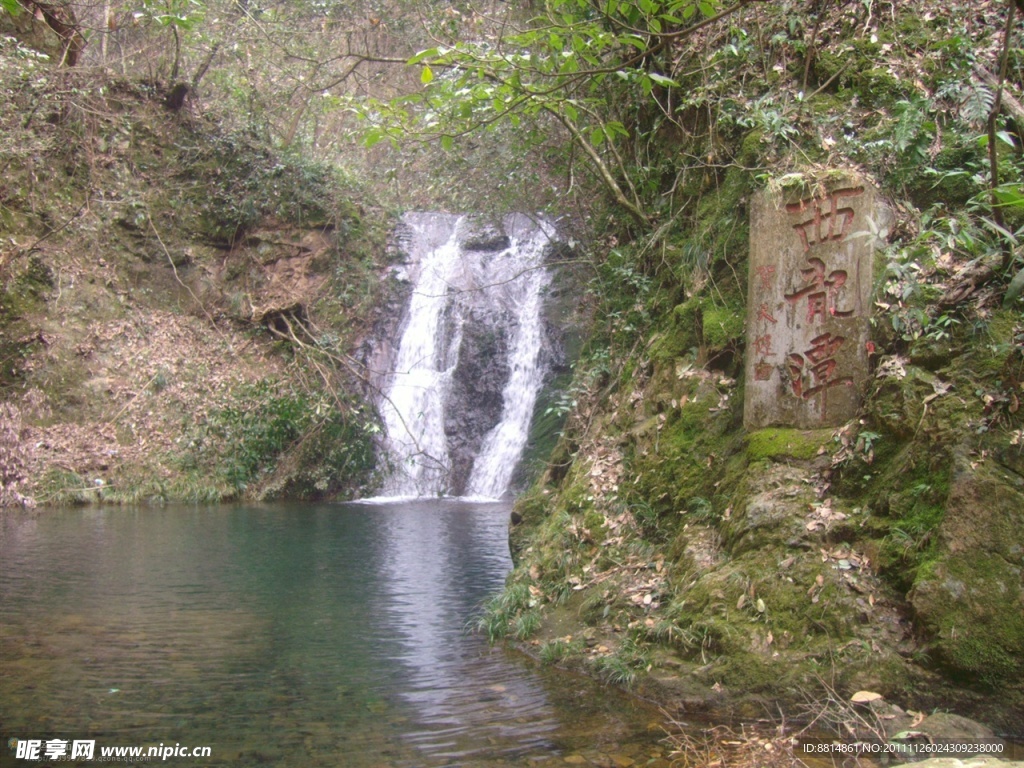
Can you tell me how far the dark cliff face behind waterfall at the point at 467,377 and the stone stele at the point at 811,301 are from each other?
9554mm

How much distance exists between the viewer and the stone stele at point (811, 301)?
439 cm

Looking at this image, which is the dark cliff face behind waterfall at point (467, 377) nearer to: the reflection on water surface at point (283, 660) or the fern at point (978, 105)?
the reflection on water surface at point (283, 660)

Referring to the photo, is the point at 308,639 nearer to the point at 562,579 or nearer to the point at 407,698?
the point at 407,698

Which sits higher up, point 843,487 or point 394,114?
point 394,114

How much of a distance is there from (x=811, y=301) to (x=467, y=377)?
37.0 feet

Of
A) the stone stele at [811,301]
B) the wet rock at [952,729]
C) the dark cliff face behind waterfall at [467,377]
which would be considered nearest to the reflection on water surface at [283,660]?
the wet rock at [952,729]

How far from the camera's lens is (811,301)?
14.9 ft

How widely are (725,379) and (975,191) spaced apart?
1.79 metres

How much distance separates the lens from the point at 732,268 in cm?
555

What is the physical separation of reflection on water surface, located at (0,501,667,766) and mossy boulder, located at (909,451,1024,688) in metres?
1.32

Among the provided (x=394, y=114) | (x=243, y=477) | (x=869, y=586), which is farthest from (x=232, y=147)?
(x=869, y=586)

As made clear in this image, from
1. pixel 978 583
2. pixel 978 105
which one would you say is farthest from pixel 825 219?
pixel 978 583

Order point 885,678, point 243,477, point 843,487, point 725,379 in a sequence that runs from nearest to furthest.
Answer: point 885,678 → point 843,487 → point 725,379 → point 243,477

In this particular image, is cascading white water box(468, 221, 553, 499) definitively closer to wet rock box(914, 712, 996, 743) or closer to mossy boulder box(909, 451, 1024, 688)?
mossy boulder box(909, 451, 1024, 688)
